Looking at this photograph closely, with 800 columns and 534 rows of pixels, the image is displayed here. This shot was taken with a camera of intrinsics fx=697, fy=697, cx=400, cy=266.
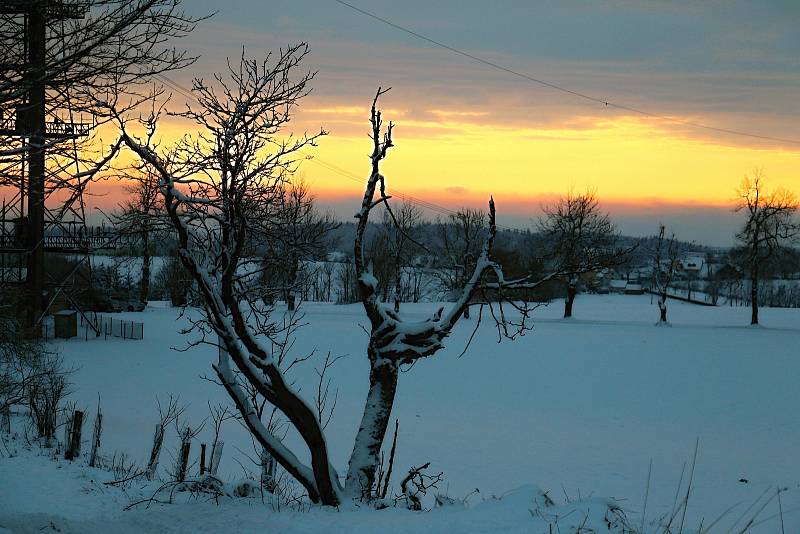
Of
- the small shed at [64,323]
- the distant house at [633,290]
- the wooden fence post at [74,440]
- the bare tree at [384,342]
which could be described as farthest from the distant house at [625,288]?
the bare tree at [384,342]

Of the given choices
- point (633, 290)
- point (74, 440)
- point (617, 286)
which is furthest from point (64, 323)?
point (617, 286)

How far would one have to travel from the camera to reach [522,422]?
2275 centimetres

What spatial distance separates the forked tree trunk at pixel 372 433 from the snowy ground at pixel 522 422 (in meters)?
0.99

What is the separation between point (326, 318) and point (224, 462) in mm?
30033

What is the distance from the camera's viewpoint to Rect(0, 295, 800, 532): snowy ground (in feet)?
23.7

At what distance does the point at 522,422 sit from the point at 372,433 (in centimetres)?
1631

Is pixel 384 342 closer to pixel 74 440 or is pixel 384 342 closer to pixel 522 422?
pixel 74 440

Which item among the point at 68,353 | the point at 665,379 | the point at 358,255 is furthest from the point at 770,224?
the point at 358,255

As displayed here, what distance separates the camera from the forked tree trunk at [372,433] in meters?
7.23

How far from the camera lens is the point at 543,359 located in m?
34.1

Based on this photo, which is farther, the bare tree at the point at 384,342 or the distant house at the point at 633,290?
the distant house at the point at 633,290

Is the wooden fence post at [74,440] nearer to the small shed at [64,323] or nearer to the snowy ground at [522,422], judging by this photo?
the snowy ground at [522,422]

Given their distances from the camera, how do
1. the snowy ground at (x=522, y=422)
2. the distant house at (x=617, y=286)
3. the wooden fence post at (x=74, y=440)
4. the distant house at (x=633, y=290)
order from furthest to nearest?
the distant house at (x=617, y=286) < the distant house at (x=633, y=290) < the wooden fence post at (x=74, y=440) < the snowy ground at (x=522, y=422)

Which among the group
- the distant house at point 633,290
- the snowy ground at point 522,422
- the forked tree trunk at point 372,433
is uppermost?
the distant house at point 633,290
